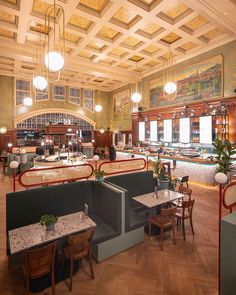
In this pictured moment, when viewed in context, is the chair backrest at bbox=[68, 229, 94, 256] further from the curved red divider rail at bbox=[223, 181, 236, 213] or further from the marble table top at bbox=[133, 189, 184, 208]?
the curved red divider rail at bbox=[223, 181, 236, 213]

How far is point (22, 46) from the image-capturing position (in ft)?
27.0

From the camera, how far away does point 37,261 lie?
2.52m

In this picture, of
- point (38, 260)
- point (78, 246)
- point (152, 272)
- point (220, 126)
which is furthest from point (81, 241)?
point (220, 126)

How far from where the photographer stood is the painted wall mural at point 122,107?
46.1 feet

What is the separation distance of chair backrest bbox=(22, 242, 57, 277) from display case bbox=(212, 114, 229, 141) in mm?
7705

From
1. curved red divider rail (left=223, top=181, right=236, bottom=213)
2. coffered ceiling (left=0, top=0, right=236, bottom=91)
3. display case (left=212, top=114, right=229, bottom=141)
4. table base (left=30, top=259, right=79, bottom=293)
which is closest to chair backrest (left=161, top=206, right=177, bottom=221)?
curved red divider rail (left=223, top=181, right=236, bottom=213)

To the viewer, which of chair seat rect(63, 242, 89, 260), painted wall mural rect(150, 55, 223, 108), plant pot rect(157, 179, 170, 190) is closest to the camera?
chair seat rect(63, 242, 89, 260)

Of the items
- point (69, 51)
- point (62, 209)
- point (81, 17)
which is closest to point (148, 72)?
point (69, 51)

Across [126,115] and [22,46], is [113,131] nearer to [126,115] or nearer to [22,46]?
[126,115]

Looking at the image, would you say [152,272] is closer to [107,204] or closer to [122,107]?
[107,204]

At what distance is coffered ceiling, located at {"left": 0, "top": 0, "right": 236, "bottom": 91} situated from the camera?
5.78 m

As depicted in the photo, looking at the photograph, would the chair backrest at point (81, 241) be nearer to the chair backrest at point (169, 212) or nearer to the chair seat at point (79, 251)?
the chair seat at point (79, 251)

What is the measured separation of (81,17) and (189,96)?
5.92 meters

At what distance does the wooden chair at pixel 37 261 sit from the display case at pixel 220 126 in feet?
25.3
